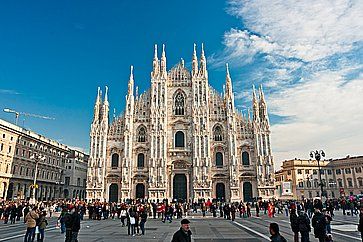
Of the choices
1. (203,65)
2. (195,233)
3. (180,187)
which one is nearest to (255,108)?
(203,65)

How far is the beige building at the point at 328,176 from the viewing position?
220 ft

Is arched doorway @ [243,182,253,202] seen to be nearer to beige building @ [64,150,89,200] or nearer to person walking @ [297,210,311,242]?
person walking @ [297,210,311,242]

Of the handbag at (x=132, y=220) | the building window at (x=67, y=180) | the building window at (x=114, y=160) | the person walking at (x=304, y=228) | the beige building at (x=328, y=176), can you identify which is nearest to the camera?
the person walking at (x=304, y=228)

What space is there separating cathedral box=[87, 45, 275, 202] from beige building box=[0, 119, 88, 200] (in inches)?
438

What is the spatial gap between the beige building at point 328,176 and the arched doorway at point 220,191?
74.9ft

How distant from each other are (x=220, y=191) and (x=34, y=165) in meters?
33.4

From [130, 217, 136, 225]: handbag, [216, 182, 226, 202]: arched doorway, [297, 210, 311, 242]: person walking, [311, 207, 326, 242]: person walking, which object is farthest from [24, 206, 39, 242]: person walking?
[216, 182, 226, 202]: arched doorway

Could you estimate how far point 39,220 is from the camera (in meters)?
13.7

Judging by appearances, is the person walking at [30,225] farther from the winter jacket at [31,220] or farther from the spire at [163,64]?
the spire at [163,64]

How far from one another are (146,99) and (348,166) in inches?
1924

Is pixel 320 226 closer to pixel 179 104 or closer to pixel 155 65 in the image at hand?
pixel 179 104

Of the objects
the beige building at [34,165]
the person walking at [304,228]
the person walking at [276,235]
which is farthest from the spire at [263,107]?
the person walking at [276,235]

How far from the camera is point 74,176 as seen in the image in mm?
68312

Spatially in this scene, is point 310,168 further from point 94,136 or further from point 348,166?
point 94,136
